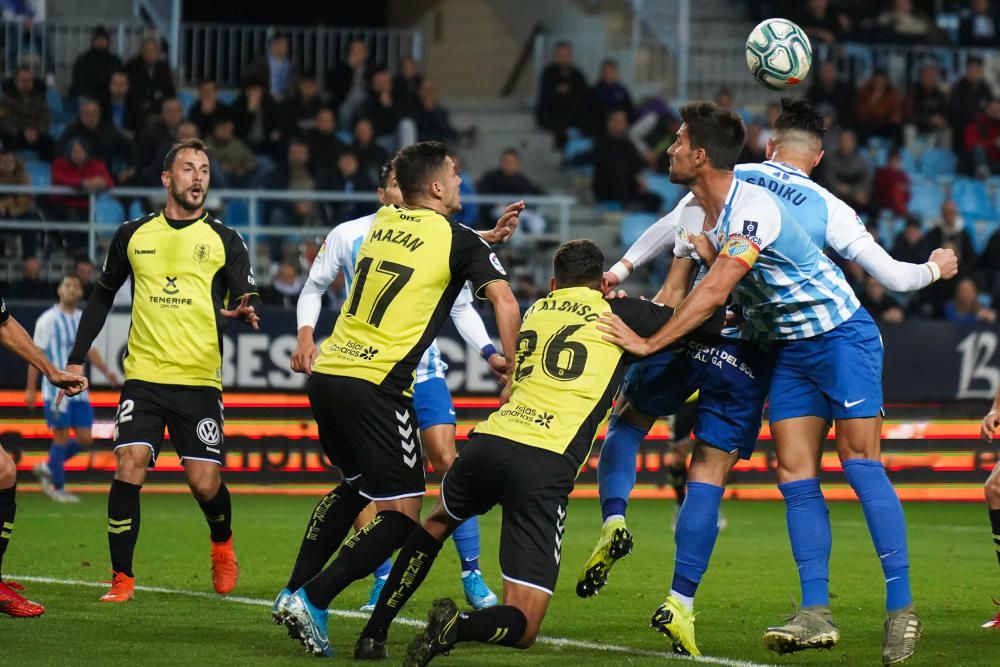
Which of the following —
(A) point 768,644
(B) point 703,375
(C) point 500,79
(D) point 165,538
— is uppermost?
(C) point 500,79

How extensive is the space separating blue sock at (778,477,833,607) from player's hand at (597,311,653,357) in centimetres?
103

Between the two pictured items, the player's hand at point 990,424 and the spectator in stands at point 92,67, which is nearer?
the player's hand at point 990,424

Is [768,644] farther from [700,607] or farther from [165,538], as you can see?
[165,538]

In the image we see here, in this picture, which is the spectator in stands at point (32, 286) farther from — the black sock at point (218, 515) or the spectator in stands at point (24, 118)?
the black sock at point (218, 515)

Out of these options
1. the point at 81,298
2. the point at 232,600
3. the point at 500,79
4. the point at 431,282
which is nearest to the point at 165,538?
the point at 232,600

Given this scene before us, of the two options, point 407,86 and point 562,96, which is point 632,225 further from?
point 407,86

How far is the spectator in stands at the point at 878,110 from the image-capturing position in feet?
73.3

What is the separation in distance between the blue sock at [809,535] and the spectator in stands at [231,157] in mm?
12120

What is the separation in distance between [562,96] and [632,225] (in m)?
2.68

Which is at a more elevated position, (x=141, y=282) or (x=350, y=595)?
(x=141, y=282)

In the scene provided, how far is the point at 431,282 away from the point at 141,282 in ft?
8.66

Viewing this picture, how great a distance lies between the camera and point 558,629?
804 cm

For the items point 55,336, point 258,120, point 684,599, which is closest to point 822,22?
point 258,120

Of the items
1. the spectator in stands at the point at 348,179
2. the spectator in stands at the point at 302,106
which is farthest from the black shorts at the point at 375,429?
the spectator in stands at the point at 302,106
